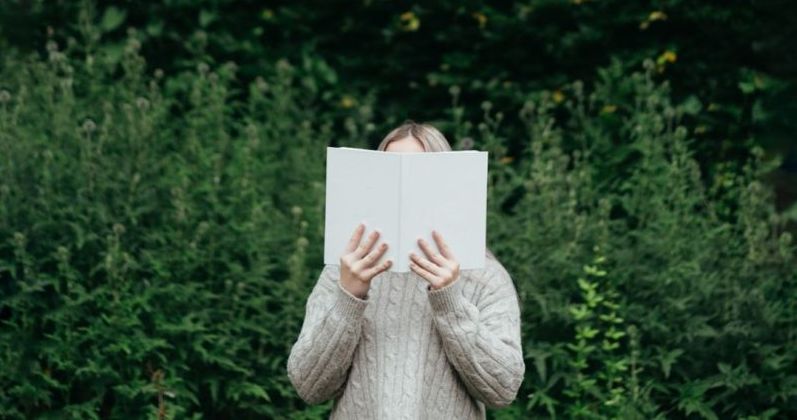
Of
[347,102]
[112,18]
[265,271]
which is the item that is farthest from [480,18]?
[265,271]

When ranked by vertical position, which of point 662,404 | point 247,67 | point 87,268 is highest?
point 247,67

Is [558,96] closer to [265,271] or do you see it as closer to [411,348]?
[265,271]

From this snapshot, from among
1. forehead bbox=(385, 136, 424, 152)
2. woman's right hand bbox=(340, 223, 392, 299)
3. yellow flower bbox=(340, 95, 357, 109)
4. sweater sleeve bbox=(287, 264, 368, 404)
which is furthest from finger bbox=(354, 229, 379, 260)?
yellow flower bbox=(340, 95, 357, 109)

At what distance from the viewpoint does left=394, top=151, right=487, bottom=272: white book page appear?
3.40 metres

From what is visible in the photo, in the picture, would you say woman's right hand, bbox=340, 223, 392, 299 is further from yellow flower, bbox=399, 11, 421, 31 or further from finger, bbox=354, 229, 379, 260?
yellow flower, bbox=399, 11, 421, 31

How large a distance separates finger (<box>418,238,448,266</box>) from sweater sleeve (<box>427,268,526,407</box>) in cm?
6

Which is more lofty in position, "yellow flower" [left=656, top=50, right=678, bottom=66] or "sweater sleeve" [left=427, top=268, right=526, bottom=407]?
"yellow flower" [left=656, top=50, right=678, bottom=66]

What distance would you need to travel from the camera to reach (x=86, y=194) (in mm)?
5648

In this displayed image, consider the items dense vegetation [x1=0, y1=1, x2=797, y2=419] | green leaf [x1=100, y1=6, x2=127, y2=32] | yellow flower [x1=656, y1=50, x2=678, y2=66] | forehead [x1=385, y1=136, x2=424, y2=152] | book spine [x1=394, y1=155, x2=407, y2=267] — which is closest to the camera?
book spine [x1=394, y1=155, x2=407, y2=267]

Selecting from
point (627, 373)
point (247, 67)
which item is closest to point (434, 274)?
point (627, 373)

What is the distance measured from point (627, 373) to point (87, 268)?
2136 millimetres

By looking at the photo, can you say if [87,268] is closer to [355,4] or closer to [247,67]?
[247,67]

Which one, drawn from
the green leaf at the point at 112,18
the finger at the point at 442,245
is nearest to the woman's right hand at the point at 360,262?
the finger at the point at 442,245

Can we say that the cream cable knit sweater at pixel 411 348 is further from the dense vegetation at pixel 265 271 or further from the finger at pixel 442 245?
the dense vegetation at pixel 265 271
